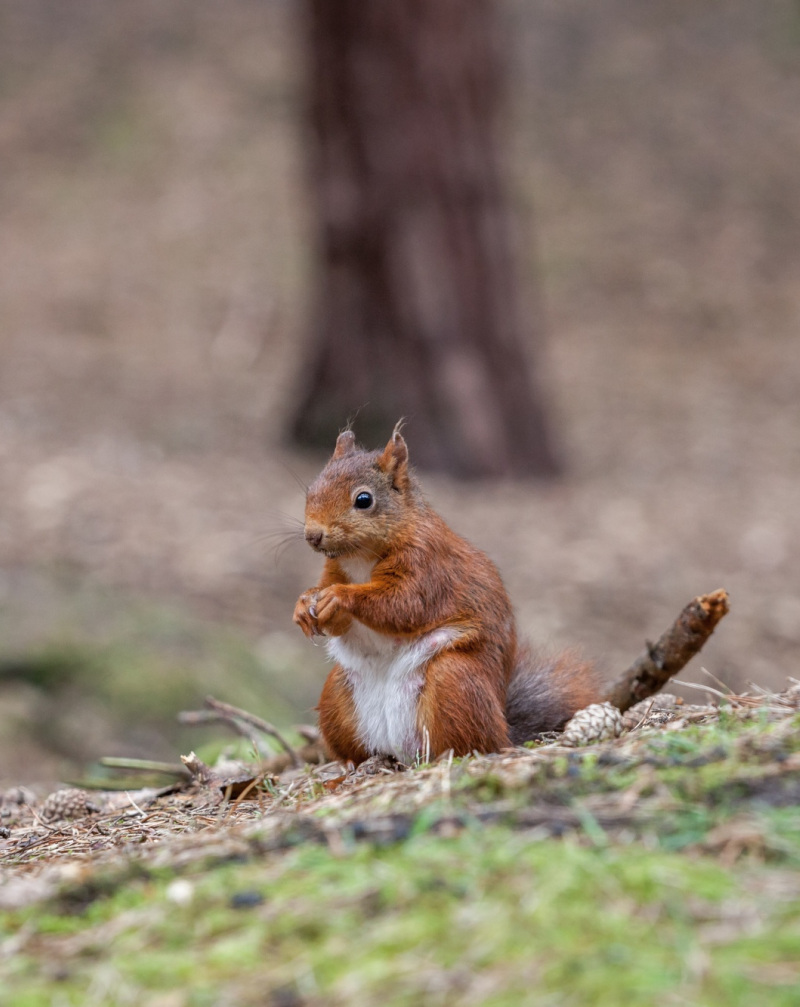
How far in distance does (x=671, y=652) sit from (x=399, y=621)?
32.1 inches

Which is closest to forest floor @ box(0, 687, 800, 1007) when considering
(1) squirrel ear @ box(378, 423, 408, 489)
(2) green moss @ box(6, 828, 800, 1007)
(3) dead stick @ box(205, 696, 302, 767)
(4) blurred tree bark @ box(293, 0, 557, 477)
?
(2) green moss @ box(6, 828, 800, 1007)

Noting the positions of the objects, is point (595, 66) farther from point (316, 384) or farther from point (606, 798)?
point (606, 798)

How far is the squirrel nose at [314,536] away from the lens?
8.92 feet

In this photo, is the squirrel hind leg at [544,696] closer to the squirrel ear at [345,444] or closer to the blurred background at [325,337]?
the squirrel ear at [345,444]

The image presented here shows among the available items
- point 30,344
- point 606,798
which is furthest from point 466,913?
point 30,344

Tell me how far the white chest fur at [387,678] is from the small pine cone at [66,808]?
3.07 ft

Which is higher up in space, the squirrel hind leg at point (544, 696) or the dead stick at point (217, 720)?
the dead stick at point (217, 720)

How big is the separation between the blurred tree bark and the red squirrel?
4447 millimetres

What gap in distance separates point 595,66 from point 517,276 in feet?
28.8

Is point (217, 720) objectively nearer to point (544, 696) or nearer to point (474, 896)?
point (544, 696)

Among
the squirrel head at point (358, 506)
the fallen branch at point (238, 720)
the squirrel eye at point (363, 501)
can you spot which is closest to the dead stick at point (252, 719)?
the fallen branch at point (238, 720)

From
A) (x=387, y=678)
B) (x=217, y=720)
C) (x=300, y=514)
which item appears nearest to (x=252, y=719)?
(x=217, y=720)

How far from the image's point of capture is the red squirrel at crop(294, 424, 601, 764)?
265 cm

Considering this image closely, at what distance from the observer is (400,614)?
105 inches
